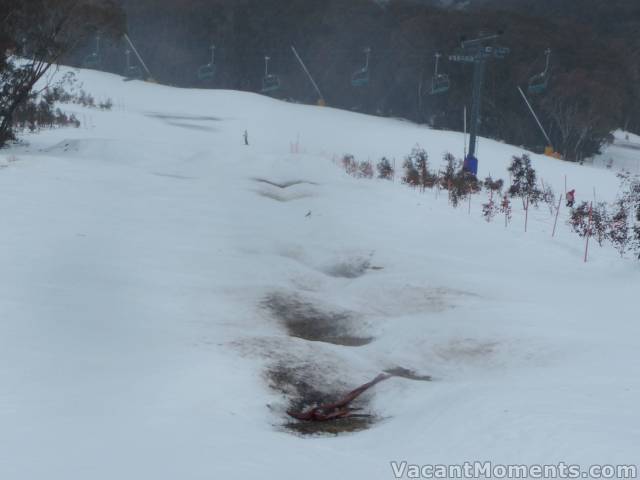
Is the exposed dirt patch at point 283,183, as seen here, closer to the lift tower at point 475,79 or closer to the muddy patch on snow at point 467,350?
the lift tower at point 475,79

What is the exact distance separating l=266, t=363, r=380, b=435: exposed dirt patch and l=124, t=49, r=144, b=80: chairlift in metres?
46.8

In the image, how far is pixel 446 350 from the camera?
22.3 feet

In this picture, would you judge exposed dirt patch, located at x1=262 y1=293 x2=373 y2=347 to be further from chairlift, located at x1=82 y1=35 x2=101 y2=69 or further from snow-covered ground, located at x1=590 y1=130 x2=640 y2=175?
chairlift, located at x1=82 y1=35 x2=101 y2=69

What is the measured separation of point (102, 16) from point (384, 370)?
1660 centimetres

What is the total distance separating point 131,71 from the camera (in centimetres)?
5125

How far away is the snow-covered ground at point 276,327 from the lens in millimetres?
4062

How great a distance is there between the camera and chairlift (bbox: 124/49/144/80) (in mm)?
50628

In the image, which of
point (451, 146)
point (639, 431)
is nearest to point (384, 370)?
point (639, 431)

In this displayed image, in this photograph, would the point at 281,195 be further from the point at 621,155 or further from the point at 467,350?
the point at 621,155

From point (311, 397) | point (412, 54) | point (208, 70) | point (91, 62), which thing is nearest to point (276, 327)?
point (311, 397)

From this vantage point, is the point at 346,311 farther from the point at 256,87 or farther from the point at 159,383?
the point at 256,87

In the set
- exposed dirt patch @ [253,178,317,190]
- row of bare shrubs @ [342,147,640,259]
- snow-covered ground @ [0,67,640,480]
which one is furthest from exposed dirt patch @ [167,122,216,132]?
exposed dirt patch @ [253,178,317,190]

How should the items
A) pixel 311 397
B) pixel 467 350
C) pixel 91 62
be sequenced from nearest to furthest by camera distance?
1. pixel 311 397
2. pixel 467 350
3. pixel 91 62

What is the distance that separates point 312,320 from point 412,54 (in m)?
37.4
